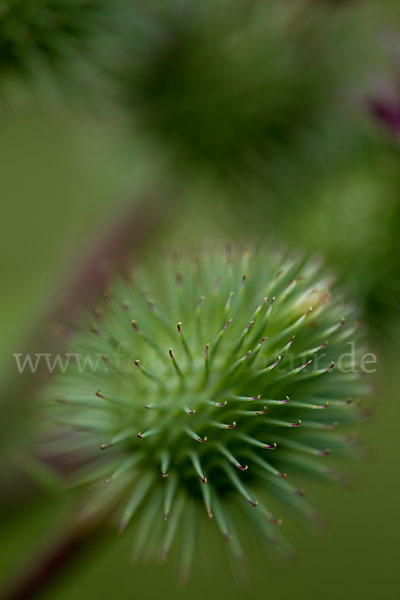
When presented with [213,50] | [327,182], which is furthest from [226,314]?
[213,50]

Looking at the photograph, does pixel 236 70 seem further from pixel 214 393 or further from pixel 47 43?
pixel 214 393

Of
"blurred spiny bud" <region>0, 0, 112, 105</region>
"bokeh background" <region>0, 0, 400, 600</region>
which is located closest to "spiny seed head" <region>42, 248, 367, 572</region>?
"bokeh background" <region>0, 0, 400, 600</region>

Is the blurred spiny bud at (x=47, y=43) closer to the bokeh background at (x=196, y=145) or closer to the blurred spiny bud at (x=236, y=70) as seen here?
the bokeh background at (x=196, y=145)

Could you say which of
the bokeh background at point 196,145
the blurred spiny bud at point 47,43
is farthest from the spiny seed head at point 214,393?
the blurred spiny bud at point 47,43

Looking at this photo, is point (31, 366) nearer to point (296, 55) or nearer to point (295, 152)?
point (295, 152)

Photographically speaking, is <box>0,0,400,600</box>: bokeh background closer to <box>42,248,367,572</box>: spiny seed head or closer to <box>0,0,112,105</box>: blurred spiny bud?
<box>0,0,112,105</box>: blurred spiny bud
